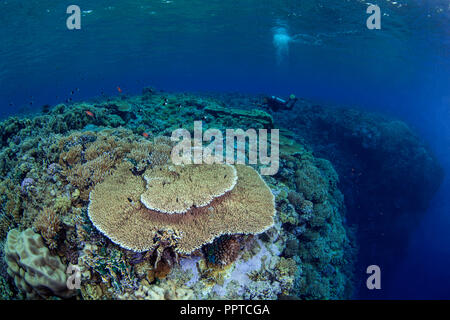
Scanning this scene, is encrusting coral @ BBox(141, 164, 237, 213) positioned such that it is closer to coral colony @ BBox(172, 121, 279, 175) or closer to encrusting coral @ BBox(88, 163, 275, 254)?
encrusting coral @ BBox(88, 163, 275, 254)

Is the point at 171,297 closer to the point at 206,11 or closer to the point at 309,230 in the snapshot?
the point at 309,230

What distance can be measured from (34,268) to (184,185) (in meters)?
2.47

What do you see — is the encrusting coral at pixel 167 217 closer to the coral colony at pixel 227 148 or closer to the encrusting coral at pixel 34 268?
the encrusting coral at pixel 34 268

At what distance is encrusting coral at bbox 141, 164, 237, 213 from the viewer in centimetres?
382

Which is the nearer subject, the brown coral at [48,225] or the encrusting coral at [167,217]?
the encrusting coral at [167,217]

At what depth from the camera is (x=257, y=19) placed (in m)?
29.0

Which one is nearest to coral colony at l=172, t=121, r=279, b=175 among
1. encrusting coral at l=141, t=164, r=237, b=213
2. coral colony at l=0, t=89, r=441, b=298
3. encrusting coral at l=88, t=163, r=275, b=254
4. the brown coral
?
coral colony at l=0, t=89, r=441, b=298

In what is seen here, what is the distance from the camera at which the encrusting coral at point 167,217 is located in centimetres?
359

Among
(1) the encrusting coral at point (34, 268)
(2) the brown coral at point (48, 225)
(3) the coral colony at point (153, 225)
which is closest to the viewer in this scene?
(1) the encrusting coral at point (34, 268)

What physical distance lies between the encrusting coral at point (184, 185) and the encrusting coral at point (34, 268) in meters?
1.61

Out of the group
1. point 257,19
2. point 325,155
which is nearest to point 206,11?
point 257,19

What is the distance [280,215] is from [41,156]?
6286 millimetres

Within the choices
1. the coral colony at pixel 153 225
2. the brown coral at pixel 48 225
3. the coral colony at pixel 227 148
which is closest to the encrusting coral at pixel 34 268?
the coral colony at pixel 153 225

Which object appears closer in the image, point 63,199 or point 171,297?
point 171,297
